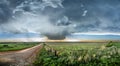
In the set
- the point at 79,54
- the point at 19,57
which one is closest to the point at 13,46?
the point at 19,57

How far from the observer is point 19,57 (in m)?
11.5

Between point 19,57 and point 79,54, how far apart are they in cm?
156

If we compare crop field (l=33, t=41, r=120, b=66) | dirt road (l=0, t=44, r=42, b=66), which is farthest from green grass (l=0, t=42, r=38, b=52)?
crop field (l=33, t=41, r=120, b=66)

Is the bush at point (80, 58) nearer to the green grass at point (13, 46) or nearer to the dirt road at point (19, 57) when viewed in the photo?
the dirt road at point (19, 57)

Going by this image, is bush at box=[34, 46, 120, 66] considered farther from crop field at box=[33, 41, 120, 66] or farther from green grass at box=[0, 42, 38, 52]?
green grass at box=[0, 42, 38, 52]

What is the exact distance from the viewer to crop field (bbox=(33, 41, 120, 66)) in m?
11.4

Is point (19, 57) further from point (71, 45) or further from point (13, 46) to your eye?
point (71, 45)

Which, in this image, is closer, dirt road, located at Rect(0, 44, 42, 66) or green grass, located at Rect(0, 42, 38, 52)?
dirt road, located at Rect(0, 44, 42, 66)

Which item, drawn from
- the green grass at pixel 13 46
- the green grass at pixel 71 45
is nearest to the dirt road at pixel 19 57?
the green grass at pixel 13 46

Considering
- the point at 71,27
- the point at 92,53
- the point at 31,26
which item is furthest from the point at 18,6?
the point at 92,53

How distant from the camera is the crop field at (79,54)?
11352 mm

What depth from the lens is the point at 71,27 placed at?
11641 millimetres

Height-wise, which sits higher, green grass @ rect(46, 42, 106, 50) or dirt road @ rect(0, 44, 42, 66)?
green grass @ rect(46, 42, 106, 50)

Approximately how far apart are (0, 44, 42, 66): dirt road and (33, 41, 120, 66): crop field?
5.5 inches
